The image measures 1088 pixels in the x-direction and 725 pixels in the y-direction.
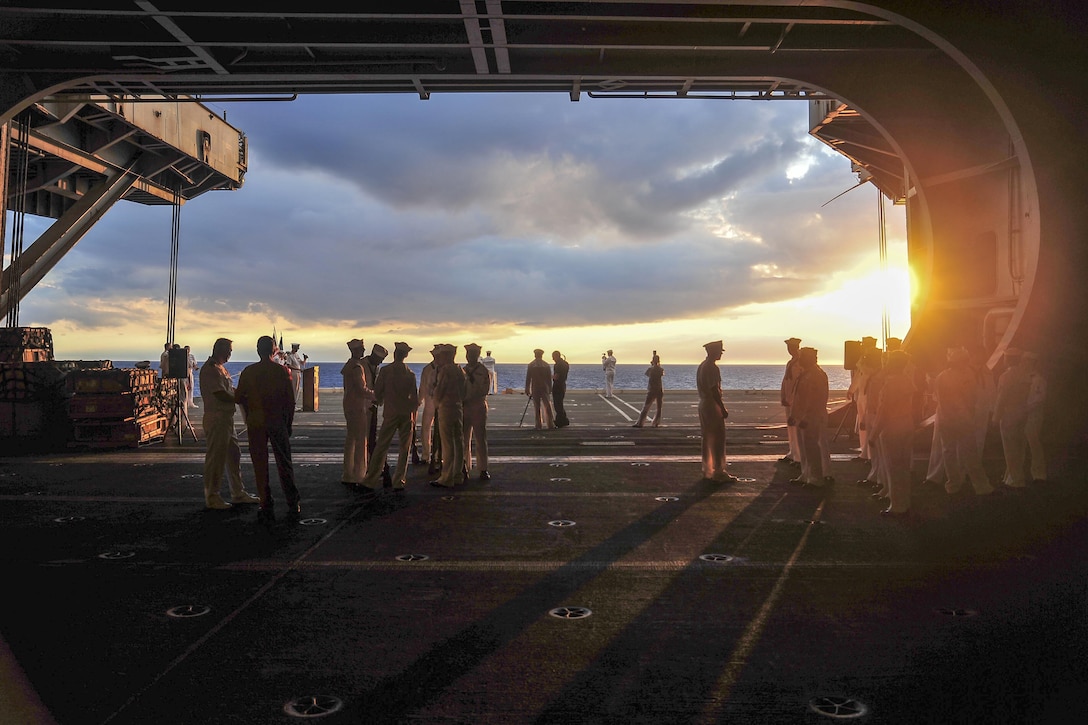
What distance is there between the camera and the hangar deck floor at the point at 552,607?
334 cm

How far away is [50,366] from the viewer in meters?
13.9

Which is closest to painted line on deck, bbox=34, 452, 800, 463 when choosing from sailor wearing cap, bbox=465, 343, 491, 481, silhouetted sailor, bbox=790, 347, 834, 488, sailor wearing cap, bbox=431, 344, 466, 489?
sailor wearing cap, bbox=465, 343, 491, 481

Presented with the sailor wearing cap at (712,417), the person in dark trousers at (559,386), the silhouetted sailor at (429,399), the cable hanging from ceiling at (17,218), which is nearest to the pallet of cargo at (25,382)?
the cable hanging from ceiling at (17,218)

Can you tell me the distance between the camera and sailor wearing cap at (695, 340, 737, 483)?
31.6ft

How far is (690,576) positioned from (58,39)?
14098 mm

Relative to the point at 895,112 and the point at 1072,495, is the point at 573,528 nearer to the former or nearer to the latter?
the point at 1072,495

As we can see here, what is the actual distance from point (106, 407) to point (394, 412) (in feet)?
27.4

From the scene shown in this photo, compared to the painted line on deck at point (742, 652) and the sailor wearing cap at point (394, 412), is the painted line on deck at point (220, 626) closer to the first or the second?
the sailor wearing cap at point (394, 412)

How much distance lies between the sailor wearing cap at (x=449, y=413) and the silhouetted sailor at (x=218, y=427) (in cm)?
276

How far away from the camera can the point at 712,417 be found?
9.61m

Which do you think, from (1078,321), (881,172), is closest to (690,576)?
(1078,321)

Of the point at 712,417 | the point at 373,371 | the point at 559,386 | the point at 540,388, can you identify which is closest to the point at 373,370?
the point at 373,371

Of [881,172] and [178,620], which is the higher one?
[881,172]

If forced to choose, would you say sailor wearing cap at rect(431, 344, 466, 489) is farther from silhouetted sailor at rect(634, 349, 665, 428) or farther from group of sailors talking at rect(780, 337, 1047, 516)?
silhouetted sailor at rect(634, 349, 665, 428)
